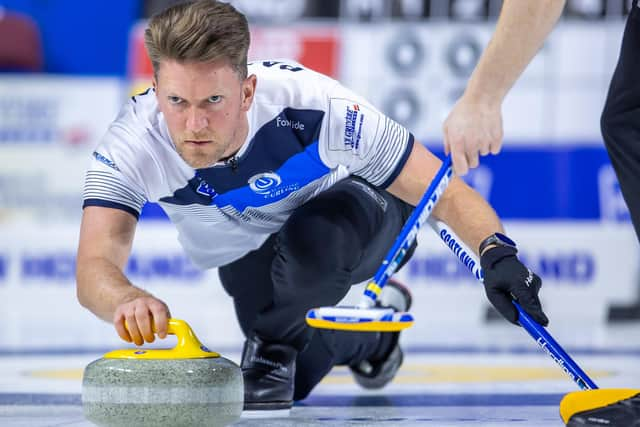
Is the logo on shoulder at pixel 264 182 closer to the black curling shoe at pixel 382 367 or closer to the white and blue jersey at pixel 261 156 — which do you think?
the white and blue jersey at pixel 261 156

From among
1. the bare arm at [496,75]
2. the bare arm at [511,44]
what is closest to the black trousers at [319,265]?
the bare arm at [496,75]

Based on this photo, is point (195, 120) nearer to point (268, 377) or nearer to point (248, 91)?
point (248, 91)

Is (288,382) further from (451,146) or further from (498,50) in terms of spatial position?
(498,50)

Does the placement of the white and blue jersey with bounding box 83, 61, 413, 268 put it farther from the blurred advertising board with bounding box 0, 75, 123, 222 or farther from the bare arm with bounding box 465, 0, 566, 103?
the blurred advertising board with bounding box 0, 75, 123, 222

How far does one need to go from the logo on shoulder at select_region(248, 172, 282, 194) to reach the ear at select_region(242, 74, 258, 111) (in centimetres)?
18

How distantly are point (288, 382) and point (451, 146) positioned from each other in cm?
84

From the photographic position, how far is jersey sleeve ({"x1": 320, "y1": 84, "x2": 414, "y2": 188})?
2.66 meters

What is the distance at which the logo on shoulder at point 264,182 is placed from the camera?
2.67m

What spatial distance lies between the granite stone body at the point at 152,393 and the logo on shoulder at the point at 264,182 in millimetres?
697

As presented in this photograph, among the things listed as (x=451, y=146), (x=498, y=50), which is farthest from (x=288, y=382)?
(x=498, y=50)

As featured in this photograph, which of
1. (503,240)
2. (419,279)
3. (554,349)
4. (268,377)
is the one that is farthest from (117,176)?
(419,279)

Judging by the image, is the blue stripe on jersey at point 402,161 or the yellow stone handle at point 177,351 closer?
the yellow stone handle at point 177,351

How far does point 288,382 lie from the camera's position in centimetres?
279

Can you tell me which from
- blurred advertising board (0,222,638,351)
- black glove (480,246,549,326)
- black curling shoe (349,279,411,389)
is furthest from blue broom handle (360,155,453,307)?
blurred advertising board (0,222,638,351)
